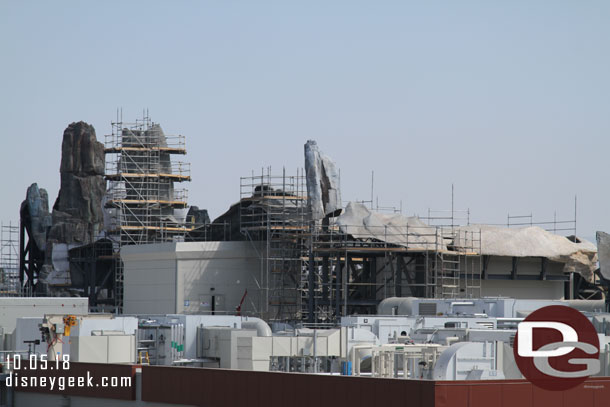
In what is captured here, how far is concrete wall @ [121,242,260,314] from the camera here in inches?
3039

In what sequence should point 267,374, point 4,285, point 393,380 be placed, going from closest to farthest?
point 393,380 < point 267,374 < point 4,285

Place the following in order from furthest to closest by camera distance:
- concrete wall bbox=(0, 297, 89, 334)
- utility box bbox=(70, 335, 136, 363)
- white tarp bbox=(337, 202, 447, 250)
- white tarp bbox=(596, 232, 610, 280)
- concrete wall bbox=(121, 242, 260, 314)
A: 1. concrete wall bbox=(0, 297, 89, 334)
2. concrete wall bbox=(121, 242, 260, 314)
3. white tarp bbox=(596, 232, 610, 280)
4. white tarp bbox=(337, 202, 447, 250)
5. utility box bbox=(70, 335, 136, 363)

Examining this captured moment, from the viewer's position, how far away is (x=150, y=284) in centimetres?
8075

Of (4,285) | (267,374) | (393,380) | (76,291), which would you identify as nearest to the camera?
(393,380)

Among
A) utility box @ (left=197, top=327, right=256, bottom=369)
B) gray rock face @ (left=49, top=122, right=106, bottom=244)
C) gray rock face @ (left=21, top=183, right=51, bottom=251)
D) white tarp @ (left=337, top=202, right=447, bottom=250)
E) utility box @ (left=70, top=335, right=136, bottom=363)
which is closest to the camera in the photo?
utility box @ (left=70, top=335, right=136, bottom=363)

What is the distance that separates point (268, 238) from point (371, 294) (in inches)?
316

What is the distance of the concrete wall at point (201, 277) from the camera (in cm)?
7719

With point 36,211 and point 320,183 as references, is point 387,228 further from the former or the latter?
point 36,211

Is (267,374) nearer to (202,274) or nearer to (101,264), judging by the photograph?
(202,274)

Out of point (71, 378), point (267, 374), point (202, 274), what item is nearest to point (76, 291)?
point (202, 274)

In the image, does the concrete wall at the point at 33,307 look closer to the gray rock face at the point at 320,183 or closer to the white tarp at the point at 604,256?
the gray rock face at the point at 320,183

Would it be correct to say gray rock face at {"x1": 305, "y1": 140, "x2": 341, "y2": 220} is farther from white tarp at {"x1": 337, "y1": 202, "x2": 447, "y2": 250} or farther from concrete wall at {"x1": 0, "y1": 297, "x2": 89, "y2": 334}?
concrete wall at {"x1": 0, "y1": 297, "x2": 89, "y2": 334}

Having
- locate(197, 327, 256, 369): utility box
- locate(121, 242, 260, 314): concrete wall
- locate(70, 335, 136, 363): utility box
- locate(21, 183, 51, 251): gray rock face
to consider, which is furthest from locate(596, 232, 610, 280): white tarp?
locate(21, 183, 51, 251): gray rock face

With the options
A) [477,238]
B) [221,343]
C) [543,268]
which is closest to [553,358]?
[221,343]
